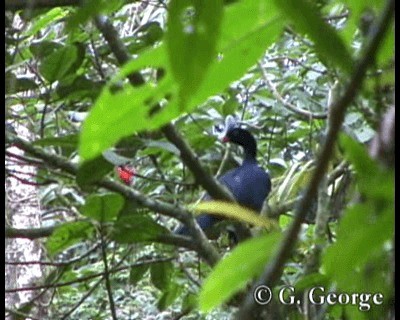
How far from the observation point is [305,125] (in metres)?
1.84

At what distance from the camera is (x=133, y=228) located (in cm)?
109

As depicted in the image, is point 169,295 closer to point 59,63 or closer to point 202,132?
point 202,132

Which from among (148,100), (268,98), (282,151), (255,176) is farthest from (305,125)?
(148,100)

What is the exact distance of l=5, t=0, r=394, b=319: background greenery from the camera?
0.27 meters

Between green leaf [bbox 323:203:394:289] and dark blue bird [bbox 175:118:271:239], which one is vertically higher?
dark blue bird [bbox 175:118:271:239]

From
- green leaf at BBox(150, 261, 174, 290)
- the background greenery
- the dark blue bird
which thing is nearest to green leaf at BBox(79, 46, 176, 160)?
the background greenery

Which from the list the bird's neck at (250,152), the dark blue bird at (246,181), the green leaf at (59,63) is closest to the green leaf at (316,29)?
the green leaf at (59,63)

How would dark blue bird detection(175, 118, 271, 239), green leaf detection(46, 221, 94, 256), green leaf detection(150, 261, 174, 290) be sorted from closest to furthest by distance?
1. green leaf detection(46, 221, 94, 256)
2. green leaf detection(150, 261, 174, 290)
3. dark blue bird detection(175, 118, 271, 239)

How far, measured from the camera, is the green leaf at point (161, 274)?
148cm

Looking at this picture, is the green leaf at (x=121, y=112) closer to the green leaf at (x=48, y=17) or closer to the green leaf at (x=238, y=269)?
the green leaf at (x=238, y=269)

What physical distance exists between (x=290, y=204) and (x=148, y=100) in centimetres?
123

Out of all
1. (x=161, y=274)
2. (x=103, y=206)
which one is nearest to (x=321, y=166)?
(x=103, y=206)

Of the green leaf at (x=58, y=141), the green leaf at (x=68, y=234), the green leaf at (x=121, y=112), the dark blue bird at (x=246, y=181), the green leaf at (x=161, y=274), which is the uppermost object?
the dark blue bird at (x=246, y=181)

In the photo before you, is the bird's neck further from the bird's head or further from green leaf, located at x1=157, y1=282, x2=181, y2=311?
green leaf, located at x1=157, y1=282, x2=181, y2=311
